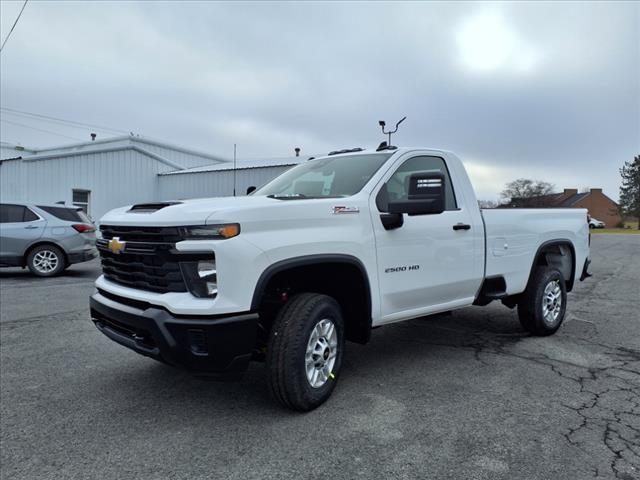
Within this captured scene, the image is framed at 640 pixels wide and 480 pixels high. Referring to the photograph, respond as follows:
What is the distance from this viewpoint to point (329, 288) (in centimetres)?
392

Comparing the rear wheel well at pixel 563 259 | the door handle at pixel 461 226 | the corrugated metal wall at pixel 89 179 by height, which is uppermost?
the corrugated metal wall at pixel 89 179

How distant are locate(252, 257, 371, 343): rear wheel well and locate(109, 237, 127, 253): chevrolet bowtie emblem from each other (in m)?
1.07

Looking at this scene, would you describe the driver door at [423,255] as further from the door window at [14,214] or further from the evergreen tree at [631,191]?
the evergreen tree at [631,191]

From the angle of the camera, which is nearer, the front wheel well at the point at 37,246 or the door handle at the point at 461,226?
the door handle at the point at 461,226

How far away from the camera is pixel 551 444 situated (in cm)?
299

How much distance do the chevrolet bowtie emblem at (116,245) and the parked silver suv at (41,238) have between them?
26.6ft

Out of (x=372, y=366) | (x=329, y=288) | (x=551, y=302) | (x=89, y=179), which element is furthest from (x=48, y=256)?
(x=89, y=179)

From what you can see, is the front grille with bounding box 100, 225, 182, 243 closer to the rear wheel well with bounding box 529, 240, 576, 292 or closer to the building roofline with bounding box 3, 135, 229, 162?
the rear wheel well with bounding box 529, 240, 576, 292

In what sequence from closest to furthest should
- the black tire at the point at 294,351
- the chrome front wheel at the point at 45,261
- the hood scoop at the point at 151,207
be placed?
the black tire at the point at 294,351, the hood scoop at the point at 151,207, the chrome front wheel at the point at 45,261

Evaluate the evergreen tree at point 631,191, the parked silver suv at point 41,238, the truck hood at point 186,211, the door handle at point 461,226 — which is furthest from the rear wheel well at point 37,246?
the evergreen tree at point 631,191

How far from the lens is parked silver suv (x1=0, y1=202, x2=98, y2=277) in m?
10.4

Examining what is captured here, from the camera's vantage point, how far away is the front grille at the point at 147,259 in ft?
10.3

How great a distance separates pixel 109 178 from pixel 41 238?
13.1 m

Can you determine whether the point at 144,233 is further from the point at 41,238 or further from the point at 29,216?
the point at 29,216
